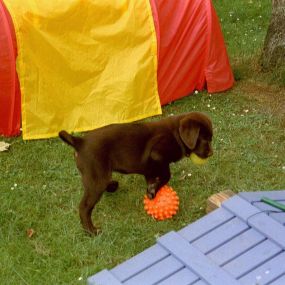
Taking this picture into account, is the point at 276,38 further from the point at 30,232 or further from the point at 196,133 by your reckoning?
the point at 30,232

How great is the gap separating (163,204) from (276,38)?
285 centimetres

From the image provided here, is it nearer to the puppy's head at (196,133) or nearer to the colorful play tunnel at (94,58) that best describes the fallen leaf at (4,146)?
the colorful play tunnel at (94,58)

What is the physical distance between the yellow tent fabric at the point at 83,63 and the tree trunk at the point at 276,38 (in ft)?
4.67

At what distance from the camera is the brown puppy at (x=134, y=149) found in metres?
3.98

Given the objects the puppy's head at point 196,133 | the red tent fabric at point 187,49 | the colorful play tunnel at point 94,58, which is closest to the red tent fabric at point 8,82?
the colorful play tunnel at point 94,58

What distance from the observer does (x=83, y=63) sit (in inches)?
218

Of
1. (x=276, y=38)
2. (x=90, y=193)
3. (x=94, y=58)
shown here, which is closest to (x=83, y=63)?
(x=94, y=58)

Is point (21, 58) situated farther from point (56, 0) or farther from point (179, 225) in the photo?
point (179, 225)

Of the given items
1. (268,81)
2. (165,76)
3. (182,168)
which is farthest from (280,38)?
(182,168)

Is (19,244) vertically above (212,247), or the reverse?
(212,247)

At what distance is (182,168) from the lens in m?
4.98

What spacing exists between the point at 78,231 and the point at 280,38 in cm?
329

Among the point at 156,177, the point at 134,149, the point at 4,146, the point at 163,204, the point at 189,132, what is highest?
the point at 189,132

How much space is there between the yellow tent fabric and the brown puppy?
4.76 feet
